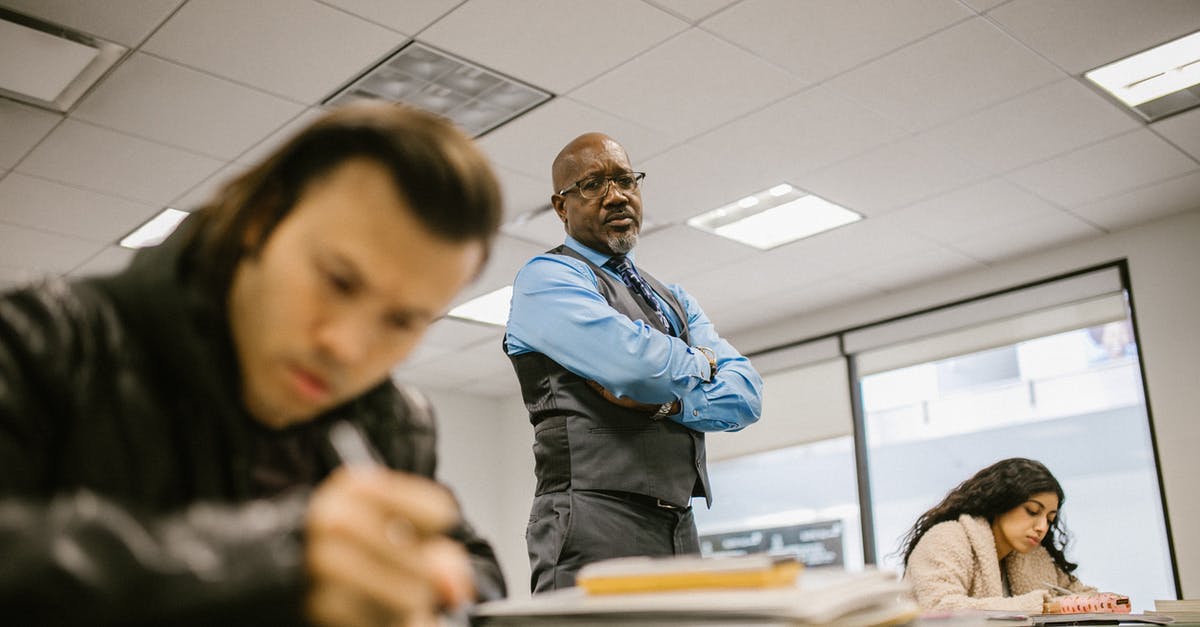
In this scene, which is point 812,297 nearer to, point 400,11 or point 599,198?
point 400,11

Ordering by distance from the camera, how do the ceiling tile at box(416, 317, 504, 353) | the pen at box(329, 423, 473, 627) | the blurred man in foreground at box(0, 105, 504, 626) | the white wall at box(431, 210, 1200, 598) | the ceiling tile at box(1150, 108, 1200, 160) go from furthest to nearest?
the ceiling tile at box(416, 317, 504, 353), the white wall at box(431, 210, 1200, 598), the ceiling tile at box(1150, 108, 1200, 160), the pen at box(329, 423, 473, 627), the blurred man in foreground at box(0, 105, 504, 626)

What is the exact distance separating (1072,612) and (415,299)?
2.27 metres

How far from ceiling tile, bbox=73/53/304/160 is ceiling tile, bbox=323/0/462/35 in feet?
2.09

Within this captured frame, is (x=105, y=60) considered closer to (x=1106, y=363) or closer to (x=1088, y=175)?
(x=1088, y=175)

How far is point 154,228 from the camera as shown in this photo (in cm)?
426

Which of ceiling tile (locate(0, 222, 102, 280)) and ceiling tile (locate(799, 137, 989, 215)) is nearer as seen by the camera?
ceiling tile (locate(799, 137, 989, 215))

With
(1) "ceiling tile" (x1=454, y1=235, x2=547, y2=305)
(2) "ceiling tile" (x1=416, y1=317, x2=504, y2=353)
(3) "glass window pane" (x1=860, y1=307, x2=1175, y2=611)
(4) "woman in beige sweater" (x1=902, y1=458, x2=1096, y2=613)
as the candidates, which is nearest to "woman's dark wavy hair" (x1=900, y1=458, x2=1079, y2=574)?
(4) "woman in beige sweater" (x1=902, y1=458, x2=1096, y2=613)

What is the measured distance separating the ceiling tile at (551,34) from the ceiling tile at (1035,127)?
1.38 meters

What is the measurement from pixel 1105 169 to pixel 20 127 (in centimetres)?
424

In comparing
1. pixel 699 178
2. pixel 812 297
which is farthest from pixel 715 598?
pixel 812 297

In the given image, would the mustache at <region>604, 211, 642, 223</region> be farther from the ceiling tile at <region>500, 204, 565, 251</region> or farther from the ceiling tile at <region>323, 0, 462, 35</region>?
the ceiling tile at <region>500, 204, 565, 251</region>

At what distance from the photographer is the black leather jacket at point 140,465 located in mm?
406

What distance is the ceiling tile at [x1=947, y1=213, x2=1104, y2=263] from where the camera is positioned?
15.5ft

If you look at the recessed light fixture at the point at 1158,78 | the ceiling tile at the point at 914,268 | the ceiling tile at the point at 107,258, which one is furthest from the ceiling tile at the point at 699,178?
the ceiling tile at the point at 107,258
